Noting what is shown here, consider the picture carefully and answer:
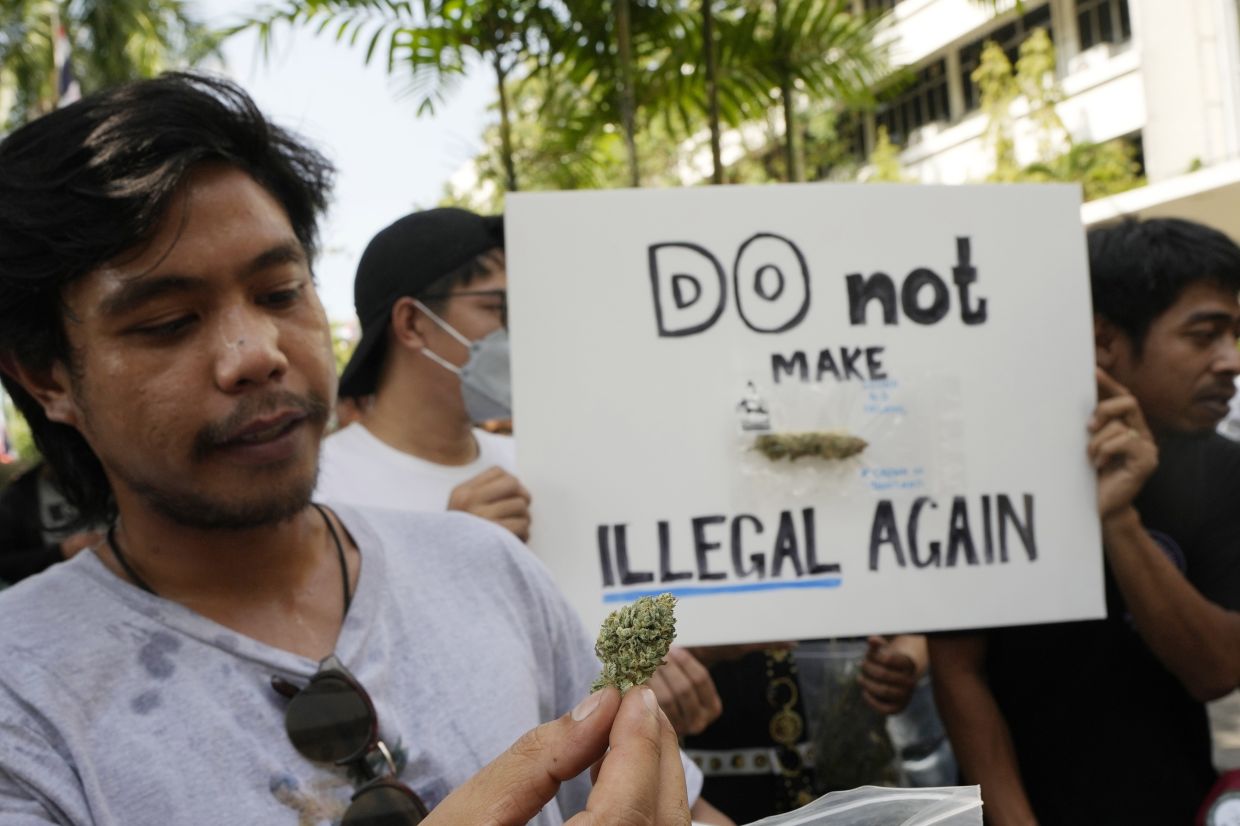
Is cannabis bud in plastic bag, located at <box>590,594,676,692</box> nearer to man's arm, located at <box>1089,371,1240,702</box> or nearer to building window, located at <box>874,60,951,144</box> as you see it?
man's arm, located at <box>1089,371,1240,702</box>

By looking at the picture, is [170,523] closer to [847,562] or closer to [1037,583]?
[847,562]

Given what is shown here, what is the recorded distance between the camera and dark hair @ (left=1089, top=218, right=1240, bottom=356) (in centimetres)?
242

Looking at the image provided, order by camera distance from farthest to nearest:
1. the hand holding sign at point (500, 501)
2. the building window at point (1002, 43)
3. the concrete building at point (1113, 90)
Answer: the building window at point (1002, 43), the concrete building at point (1113, 90), the hand holding sign at point (500, 501)

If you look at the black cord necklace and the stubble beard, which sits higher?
the stubble beard

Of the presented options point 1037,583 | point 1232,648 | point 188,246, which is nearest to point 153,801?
point 188,246

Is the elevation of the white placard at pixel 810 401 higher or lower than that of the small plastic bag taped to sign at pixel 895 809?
higher

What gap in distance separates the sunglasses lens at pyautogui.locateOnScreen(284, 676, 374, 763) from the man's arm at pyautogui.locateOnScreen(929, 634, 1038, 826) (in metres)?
1.44

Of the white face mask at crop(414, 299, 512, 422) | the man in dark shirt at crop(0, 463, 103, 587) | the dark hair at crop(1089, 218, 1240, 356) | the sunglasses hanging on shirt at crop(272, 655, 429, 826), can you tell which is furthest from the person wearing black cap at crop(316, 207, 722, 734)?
the dark hair at crop(1089, 218, 1240, 356)

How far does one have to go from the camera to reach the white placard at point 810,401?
2129 mm

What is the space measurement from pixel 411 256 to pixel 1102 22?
19080 millimetres

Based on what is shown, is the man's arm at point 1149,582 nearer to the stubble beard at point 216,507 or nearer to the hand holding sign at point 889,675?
the hand holding sign at point 889,675

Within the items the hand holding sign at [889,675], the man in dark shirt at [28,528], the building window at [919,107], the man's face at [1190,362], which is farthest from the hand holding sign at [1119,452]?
the building window at [919,107]

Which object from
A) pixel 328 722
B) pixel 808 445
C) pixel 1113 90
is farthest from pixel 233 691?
pixel 1113 90

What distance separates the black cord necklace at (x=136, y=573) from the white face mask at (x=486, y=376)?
985mm
